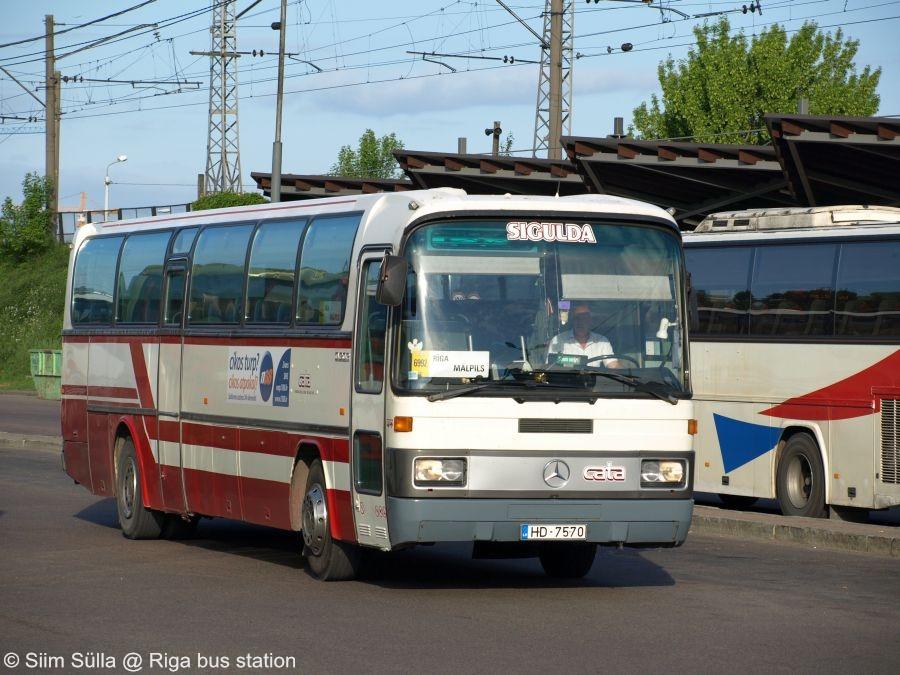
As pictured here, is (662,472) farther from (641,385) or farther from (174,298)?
(174,298)

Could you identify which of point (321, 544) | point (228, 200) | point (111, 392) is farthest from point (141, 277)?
point (228, 200)

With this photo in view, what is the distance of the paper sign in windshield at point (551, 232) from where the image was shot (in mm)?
11969

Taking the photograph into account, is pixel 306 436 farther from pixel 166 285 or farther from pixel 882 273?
pixel 882 273

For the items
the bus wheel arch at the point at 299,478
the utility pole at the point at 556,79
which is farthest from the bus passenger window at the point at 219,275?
the utility pole at the point at 556,79

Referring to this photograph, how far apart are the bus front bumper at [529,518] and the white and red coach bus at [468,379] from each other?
0.01 metres

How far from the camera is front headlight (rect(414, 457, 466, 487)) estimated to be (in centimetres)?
1141

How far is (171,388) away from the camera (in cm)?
1562

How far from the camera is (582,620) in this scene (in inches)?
419

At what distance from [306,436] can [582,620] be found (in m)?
3.32

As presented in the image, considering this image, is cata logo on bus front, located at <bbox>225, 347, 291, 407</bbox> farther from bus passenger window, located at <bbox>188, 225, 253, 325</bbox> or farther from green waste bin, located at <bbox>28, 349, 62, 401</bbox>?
green waste bin, located at <bbox>28, 349, 62, 401</bbox>

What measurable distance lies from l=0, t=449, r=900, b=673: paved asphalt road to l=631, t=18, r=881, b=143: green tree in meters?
50.3

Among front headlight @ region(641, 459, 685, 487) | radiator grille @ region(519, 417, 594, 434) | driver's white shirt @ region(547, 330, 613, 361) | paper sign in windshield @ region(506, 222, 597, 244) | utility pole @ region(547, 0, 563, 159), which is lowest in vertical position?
front headlight @ region(641, 459, 685, 487)

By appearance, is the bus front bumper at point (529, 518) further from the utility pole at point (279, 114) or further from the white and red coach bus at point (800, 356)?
the utility pole at point (279, 114)

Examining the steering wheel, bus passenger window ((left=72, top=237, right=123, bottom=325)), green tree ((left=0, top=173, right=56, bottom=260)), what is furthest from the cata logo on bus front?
green tree ((left=0, top=173, right=56, bottom=260))
